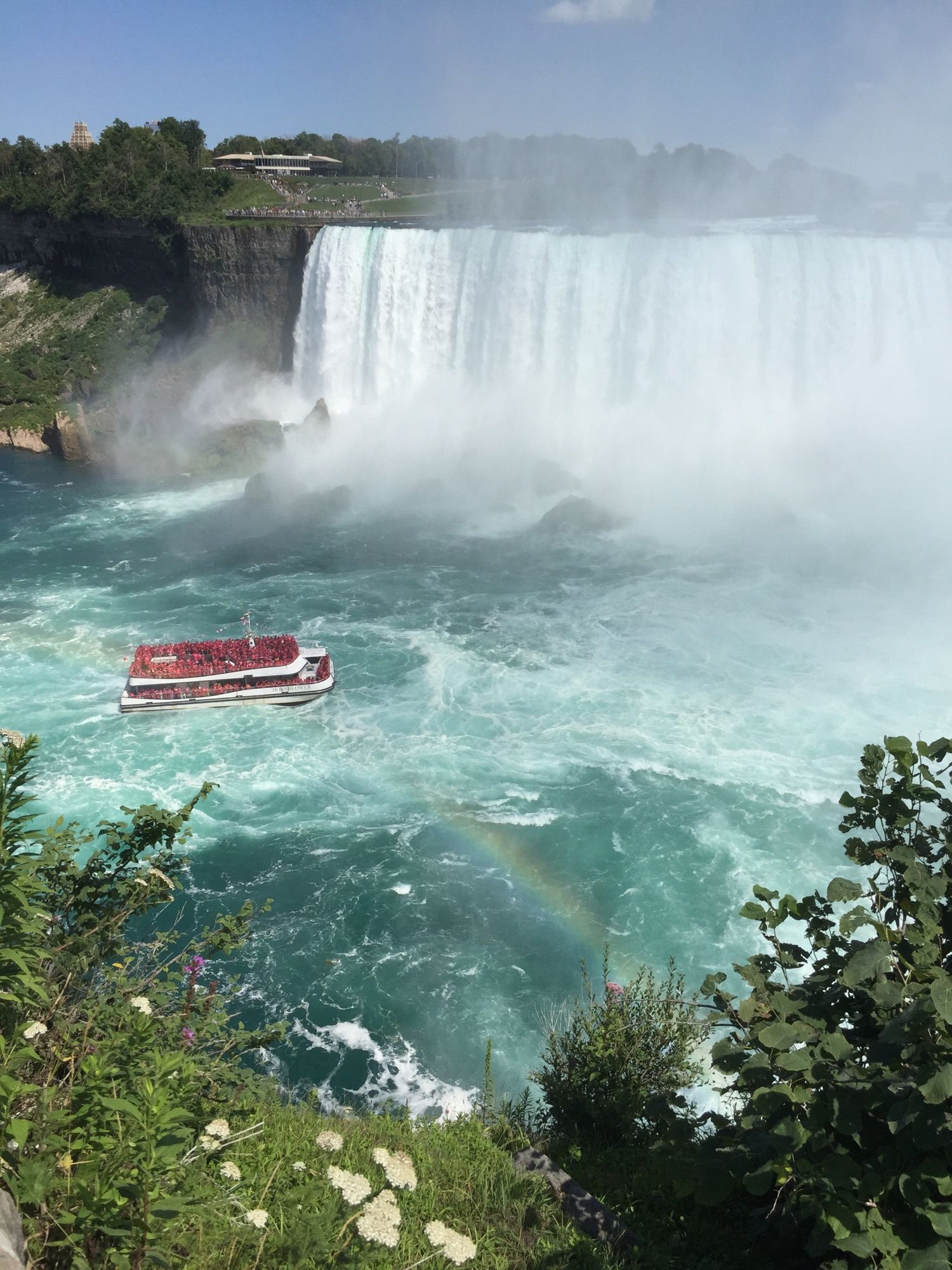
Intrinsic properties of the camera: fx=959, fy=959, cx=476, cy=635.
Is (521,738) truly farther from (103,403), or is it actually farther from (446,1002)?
(103,403)

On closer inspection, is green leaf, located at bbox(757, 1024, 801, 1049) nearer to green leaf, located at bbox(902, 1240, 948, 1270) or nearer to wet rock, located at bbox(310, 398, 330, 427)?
green leaf, located at bbox(902, 1240, 948, 1270)

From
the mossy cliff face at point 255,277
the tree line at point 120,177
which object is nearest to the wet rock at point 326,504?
the mossy cliff face at point 255,277

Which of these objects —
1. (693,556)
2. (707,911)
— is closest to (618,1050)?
(707,911)

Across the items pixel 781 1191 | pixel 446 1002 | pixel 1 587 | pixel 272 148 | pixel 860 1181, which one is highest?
pixel 272 148

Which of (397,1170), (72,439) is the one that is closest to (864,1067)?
(397,1170)

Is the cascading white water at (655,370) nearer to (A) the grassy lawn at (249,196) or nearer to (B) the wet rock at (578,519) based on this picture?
(B) the wet rock at (578,519)

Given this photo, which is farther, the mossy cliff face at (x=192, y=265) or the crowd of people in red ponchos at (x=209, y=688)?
the mossy cliff face at (x=192, y=265)
